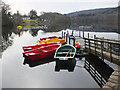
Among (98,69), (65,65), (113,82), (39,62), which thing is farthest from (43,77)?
(113,82)

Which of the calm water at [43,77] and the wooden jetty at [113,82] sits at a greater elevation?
the wooden jetty at [113,82]

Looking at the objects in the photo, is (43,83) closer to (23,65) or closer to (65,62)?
(65,62)

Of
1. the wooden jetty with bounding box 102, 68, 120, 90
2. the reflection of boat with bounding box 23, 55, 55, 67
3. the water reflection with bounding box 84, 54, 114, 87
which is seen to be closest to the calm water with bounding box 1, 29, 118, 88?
the water reflection with bounding box 84, 54, 114, 87

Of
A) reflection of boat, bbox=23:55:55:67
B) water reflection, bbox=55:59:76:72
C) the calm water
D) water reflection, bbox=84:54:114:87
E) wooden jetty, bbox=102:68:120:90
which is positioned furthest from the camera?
reflection of boat, bbox=23:55:55:67

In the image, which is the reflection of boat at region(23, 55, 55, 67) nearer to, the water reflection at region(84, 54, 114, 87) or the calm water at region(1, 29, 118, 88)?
the calm water at region(1, 29, 118, 88)

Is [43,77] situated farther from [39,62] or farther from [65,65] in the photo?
[39,62]

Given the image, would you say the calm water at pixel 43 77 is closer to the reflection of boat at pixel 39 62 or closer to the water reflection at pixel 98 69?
the water reflection at pixel 98 69

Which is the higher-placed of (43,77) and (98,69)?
(98,69)

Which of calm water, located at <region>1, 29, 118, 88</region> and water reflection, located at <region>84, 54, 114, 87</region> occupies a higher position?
water reflection, located at <region>84, 54, 114, 87</region>

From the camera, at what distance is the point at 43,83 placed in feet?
35.7

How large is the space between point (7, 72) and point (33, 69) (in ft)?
8.81

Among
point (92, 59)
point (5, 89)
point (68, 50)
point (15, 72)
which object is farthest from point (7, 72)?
point (92, 59)

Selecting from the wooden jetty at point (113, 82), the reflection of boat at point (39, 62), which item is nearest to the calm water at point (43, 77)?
the reflection of boat at point (39, 62)

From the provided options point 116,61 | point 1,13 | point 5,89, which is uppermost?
point 1,13
